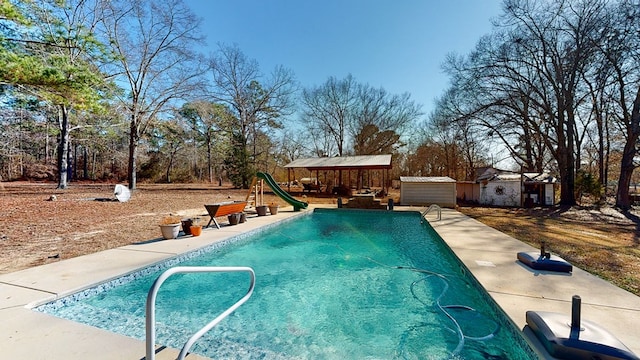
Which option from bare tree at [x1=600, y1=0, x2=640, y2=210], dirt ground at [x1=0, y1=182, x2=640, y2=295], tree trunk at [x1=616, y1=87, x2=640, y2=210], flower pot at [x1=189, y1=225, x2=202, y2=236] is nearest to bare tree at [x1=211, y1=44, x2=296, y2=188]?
dirt ground at [x1=0, y1=182, x2=640, y2=295]

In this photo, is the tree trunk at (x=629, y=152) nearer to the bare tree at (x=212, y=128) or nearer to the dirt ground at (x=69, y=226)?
the dirt ground at (x=69, y=226)

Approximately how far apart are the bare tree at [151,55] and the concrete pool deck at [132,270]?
1427 centimetres

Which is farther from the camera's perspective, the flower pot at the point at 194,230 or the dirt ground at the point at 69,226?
the flower pot at the point at 194,230

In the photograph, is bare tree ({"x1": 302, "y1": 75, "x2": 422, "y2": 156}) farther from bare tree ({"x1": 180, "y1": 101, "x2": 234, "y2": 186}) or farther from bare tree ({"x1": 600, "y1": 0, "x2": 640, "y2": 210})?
bare tree ({"x1": 600, "y1": 0, "x2": 640, "y2": 210})

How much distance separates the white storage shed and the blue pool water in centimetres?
893

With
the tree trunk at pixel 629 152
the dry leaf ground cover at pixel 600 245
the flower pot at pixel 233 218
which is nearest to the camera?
the dry leaf ground cover at pixel 600 245

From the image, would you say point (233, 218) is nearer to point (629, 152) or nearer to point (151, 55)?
→ point (151, 55)

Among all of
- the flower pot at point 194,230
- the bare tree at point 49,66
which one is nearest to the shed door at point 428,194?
the flower pot at point 194,230

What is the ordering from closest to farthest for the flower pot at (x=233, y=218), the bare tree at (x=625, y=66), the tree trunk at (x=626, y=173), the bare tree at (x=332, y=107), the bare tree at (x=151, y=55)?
the flower pot at (x=233, y=218) < the bare tree at (x=625, y=66) < the tree trunk at (x=626, y=173) < the bare tree at (x=151, y=55) < the bare tree at (x=332, y=107)

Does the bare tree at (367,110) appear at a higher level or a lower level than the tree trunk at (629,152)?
higher

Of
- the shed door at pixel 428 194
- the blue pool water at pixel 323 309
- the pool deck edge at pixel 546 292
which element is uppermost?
the shed door at pixel 428 194

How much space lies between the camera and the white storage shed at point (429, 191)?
14.3 m

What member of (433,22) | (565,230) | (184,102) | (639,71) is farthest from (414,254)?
(184,102)

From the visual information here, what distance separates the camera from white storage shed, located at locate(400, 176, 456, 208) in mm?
14289
